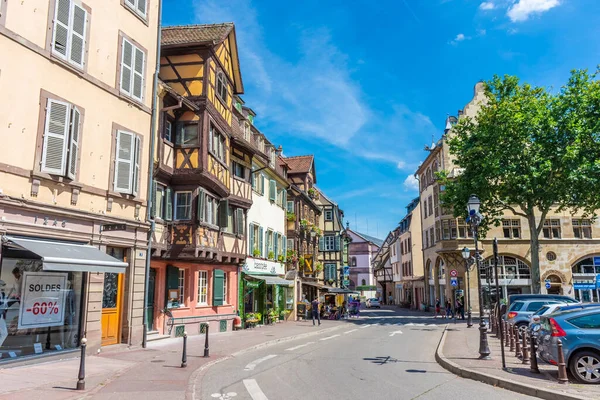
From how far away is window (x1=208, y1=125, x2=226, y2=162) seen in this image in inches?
791

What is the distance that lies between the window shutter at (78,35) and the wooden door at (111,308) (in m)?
6.40

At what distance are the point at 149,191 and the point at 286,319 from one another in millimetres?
20545

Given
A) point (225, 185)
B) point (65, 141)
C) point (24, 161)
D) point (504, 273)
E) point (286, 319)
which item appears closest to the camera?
point (24, 161)

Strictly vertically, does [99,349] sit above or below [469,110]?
below

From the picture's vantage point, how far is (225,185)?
2209 centimetres

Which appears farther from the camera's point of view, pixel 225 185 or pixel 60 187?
pixel 225 185

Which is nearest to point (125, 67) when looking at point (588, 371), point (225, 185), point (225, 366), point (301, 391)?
point (225, 185)

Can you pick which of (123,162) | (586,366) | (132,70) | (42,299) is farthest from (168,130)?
(586,366)

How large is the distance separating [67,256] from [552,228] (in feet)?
149

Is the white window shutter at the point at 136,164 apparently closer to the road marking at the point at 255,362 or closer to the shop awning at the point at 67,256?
the shop awning at the point at 67,256

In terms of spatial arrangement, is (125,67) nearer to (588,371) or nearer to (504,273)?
(588,371)

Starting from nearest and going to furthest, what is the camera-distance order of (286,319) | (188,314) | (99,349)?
1. (99,349)
2. (188,314)
3. (286,319)

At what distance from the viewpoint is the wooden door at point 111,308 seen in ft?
48.2

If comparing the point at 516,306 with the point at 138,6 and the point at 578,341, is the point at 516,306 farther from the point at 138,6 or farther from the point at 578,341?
the point at 138,6
